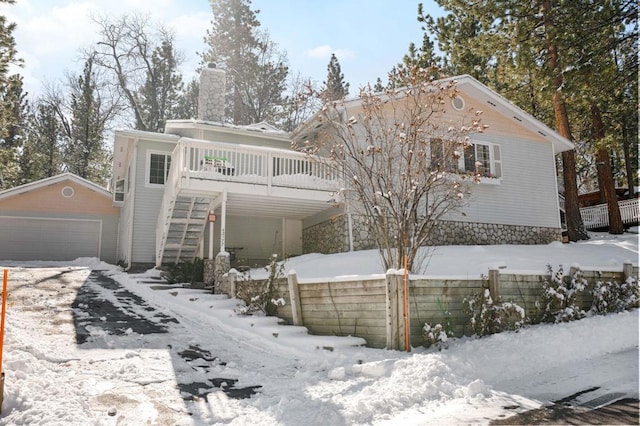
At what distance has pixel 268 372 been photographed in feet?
17.4

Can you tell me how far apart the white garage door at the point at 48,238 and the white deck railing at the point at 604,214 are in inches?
852

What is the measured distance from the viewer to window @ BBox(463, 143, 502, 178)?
45.4 feet

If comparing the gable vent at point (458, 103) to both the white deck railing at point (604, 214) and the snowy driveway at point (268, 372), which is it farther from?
the white deck railing at point (604, 214)

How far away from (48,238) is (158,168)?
21.8ft

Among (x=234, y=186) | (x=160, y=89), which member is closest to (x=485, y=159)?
Answer: (x=234, y=186)

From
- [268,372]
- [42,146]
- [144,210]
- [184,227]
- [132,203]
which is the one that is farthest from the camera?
[42,146]

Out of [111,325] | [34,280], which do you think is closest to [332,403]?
[111,325]

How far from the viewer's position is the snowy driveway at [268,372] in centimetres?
399

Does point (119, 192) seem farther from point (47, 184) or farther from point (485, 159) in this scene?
point (485, 159)

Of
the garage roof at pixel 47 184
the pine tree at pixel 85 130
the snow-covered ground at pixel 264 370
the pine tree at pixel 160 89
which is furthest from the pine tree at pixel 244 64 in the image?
the snow-covered ground at pixel 264 370

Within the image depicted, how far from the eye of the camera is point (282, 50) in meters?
30.0

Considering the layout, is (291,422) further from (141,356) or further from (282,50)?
(282,50)

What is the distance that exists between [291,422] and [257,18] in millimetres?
29849

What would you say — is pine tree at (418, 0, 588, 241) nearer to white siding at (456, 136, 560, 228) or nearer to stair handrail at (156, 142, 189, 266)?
white siding at (456, 136, 560, 228)
